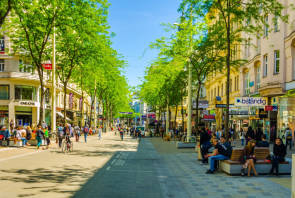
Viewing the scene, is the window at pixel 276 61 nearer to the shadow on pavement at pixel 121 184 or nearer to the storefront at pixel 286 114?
the storefront at pixel 286 114

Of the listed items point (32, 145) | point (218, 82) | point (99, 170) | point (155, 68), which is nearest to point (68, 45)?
point (32, 145)

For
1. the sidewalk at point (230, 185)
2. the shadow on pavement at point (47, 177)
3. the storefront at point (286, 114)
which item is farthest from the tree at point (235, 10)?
the storefront at point (286, 114)

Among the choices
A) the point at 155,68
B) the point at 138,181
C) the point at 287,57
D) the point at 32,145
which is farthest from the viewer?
the point at 155,68

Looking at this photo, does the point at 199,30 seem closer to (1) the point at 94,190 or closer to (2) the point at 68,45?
(2) the point at 68,45

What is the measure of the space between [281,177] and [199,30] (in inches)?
604

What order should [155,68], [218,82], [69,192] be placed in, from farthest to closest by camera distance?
[218,82] → [155,68] → [69,192]

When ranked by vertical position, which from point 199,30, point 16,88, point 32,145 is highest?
point 199,30

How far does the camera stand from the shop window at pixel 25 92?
4278cm

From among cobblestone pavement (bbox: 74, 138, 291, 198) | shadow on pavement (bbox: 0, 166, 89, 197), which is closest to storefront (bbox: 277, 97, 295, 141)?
cobblestone pavement (bbox: 74, 138, 291, 198)

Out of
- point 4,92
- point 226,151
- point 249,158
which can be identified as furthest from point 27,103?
point 249,158

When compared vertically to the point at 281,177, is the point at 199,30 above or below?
above

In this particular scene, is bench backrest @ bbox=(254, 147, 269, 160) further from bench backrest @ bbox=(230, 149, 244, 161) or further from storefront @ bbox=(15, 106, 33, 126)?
storefront @ bbox=(15, 106, 33, 126)

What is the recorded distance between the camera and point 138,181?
10.0m

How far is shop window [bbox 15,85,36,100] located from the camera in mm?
42781
